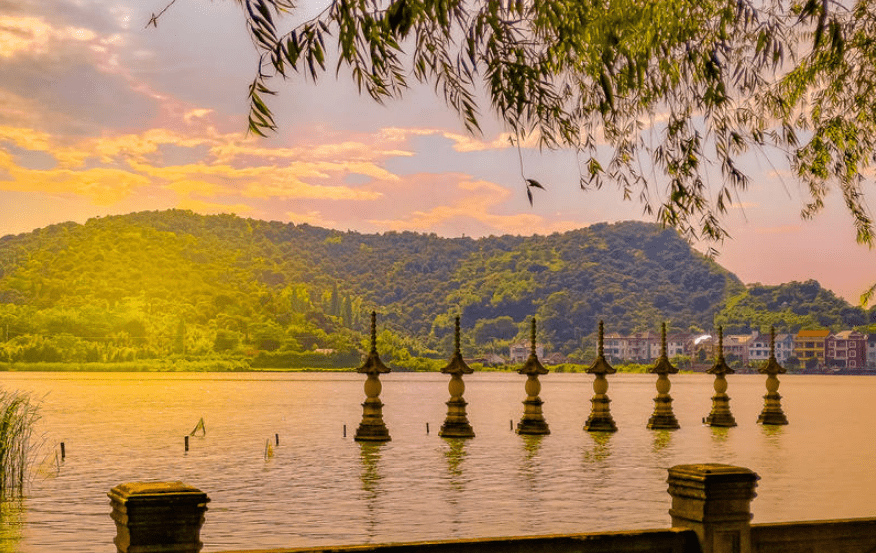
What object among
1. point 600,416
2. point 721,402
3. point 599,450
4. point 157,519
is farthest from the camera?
point 599,450

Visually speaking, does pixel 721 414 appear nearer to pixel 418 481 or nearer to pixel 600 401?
pixel 600 401

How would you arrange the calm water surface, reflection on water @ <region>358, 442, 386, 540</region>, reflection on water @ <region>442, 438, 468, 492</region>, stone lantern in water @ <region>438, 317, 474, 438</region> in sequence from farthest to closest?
stone lantern in water @ <region>438, 317, 474, 438</region> → reflection on water @ <region>442, 438, 468, 492</region> → reflection on water @ <region>358, 442, 386, 540</region> → the calm water surface

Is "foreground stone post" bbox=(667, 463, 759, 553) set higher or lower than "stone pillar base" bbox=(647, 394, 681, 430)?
higher

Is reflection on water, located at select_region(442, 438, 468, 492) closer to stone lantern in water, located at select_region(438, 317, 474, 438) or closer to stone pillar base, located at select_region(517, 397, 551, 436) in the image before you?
stone lantern in water, located at select_region(438, 317, 474, 438)

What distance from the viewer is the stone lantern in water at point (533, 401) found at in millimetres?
40562

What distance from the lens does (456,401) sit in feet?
132

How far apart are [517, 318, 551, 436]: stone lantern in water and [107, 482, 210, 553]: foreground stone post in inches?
1288

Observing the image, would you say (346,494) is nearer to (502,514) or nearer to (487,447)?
(502,514)

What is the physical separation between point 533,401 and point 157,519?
116ft

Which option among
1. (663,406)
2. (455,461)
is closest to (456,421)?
(455,461)

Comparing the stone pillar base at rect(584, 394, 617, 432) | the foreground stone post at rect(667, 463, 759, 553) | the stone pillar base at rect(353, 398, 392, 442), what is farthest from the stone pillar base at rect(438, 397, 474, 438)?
the foreground stone post at rect(667, 463, 759, 553)

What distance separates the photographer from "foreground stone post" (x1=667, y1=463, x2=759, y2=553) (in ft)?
30.1

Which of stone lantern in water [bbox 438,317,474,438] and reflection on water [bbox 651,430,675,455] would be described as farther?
reflection on water [bbox 651,430,675,455]

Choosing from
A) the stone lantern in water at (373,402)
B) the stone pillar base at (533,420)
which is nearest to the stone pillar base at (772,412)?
the stone pillar base at (533,420)
